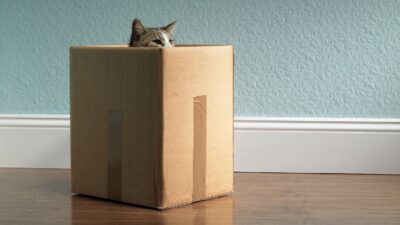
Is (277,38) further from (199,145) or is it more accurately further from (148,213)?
(148,213)

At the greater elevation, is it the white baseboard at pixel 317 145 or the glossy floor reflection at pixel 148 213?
the white baseboard at pixel 317 145

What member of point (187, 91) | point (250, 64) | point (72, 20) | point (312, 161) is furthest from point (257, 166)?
point (72, 20)

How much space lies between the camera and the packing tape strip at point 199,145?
1883mm

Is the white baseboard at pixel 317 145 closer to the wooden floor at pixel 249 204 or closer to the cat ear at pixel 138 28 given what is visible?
the wooden floor at pixel 249 204

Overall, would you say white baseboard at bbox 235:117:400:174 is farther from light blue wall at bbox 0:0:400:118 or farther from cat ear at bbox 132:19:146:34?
cat ear at bbox 132:19:146:34

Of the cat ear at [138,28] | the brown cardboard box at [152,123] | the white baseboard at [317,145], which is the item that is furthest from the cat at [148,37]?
the white baseboard at [317,145]

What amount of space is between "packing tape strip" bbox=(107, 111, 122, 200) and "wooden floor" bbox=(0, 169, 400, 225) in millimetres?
48

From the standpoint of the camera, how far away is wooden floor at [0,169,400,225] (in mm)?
1744

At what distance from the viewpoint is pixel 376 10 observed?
2268mm

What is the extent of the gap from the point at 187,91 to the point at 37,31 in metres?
0.76

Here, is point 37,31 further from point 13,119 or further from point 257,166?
point 257,166

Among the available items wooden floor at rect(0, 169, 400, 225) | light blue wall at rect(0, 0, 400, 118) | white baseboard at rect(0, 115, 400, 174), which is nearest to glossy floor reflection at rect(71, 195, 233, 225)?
wooden floor at rect(0, 169, 400, 225)

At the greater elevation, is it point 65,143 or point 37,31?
point 37,31

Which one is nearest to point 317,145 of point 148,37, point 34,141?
point 148,37
